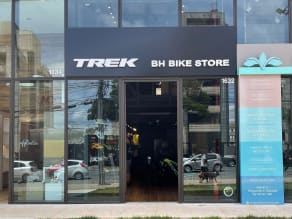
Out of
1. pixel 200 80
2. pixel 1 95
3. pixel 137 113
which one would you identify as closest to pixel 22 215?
pixel 1 95

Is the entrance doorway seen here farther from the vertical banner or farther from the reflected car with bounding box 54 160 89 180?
the vertical banner

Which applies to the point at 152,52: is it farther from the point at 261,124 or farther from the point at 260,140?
the point at 260,140

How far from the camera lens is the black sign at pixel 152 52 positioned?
10859 mm

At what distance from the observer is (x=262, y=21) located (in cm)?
1104

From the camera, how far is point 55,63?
11.1 metres

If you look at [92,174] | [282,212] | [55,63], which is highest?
[55,63]

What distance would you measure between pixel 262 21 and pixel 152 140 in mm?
14392

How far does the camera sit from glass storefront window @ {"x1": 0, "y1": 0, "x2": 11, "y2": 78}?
441 inches

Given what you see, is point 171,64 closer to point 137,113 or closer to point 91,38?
point 91,38

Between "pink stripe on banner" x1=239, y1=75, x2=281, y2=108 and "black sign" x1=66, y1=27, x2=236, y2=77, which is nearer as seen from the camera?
"pink stripe on banner" x1=239, y1=75, x2=281, y2=108

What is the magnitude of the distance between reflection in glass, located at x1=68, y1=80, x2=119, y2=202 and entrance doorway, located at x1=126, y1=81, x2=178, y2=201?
809 mm

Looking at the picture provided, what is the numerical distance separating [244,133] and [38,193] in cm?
521

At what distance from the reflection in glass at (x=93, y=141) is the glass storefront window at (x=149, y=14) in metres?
1.60

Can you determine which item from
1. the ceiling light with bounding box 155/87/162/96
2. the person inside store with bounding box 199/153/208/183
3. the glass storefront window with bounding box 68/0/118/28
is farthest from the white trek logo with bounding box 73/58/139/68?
the person inside store with bounding box 199/153/208/183
